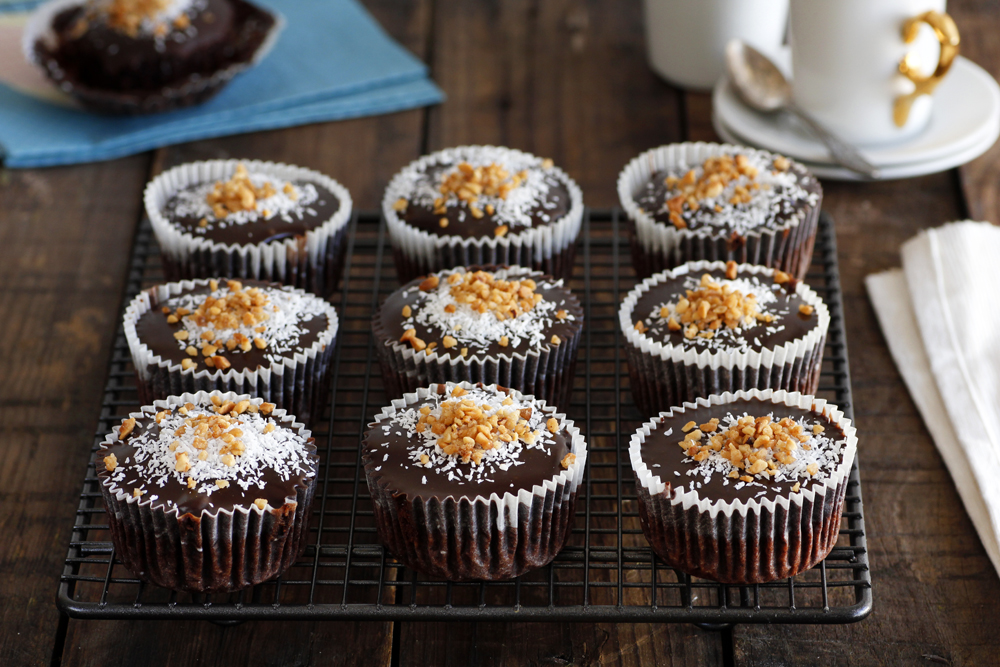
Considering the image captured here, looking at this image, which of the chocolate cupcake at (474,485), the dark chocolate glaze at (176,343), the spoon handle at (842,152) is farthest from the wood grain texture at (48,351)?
the spoon handle at (842,152)

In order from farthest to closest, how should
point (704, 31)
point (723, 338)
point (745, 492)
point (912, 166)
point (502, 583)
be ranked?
point (704, 31) < point (912, 166) < point (723, 338) < point (502, 583) < point (745, 492)

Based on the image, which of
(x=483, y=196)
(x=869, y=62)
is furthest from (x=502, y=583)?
(x=869, y=62)

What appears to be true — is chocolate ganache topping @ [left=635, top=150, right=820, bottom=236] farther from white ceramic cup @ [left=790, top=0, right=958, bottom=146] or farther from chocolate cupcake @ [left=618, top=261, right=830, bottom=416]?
white ceramic cup @ [left=790, top=0, right=958, bottom=146]

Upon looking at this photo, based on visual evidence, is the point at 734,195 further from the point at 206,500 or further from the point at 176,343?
the point at 206,500

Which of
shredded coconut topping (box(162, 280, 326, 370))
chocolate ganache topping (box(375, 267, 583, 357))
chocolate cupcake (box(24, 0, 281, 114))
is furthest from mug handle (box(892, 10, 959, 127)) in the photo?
chocolate cupcake (box(24, 0, 281, 114))

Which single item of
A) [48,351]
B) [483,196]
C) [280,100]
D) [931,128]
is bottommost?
[48,351]

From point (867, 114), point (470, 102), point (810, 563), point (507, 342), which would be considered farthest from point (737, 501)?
point (470, 102)
